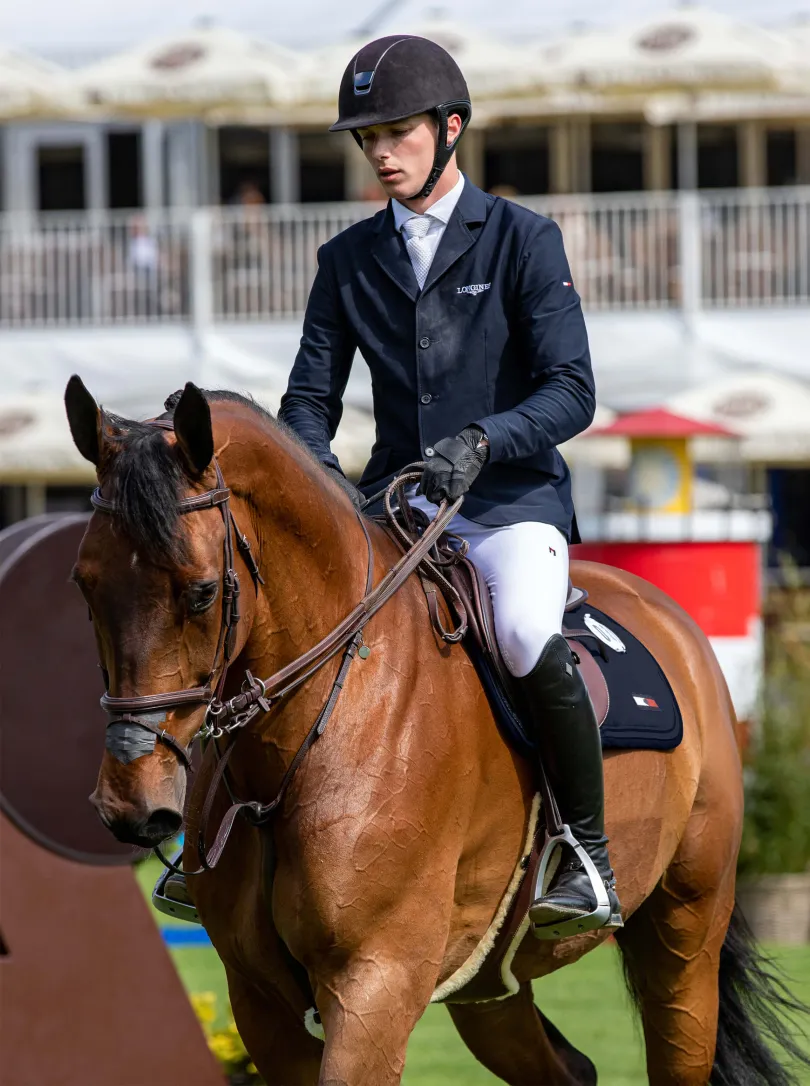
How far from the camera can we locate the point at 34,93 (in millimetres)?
19547

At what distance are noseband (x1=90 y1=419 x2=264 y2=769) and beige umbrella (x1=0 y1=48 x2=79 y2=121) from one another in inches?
671

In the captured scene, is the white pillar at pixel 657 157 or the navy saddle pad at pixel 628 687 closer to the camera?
the navy saddle pad at pixel 628 687

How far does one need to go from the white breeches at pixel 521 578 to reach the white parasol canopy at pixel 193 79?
15.8 metres

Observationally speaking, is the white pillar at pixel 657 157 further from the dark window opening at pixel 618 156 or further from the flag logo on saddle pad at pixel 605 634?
the flag logo on saddle pad at pixel 605 634

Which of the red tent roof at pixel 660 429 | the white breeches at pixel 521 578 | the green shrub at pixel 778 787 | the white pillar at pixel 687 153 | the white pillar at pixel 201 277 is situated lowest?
the green shrub at pixel 778 787

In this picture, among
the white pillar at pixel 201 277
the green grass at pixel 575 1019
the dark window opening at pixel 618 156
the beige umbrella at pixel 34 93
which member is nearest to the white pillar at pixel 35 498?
the white pillar at pixel 201 277

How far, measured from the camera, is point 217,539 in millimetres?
3426

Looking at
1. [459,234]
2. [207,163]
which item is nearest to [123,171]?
[207,163]

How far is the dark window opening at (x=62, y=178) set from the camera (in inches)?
953

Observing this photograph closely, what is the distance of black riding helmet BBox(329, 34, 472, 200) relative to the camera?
13.2ft

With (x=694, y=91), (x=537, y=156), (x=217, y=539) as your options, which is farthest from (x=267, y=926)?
(x=537, y=156)

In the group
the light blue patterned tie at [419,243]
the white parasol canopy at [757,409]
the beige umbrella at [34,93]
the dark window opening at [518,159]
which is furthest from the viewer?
the dark window opening at [518,159]

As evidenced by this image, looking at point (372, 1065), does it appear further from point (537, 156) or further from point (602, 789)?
point (537, 156)

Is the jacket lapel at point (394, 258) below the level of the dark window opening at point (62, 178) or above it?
below
